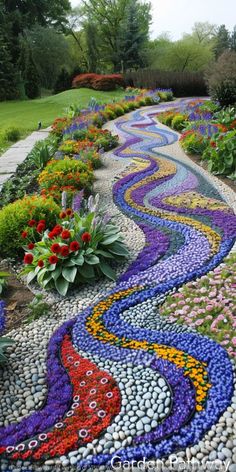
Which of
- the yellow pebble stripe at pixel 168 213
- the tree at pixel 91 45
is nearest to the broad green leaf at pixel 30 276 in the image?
the yellow pebble stripe at pixel 168 213

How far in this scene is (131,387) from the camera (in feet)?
7.95

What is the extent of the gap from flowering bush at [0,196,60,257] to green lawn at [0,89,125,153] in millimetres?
5619

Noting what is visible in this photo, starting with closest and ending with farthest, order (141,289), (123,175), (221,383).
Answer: (221,383)
(141,289)
(123,175)

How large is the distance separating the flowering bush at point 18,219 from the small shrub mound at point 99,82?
18.4 m

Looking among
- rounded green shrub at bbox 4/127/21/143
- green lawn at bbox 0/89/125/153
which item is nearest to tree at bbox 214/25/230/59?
green lawn at bbox 0/89/125/153

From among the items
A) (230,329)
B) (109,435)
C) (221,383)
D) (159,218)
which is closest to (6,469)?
(109,435)

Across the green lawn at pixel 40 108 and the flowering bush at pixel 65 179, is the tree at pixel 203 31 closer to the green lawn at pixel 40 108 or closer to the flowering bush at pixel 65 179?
the green lawn at pixel 40 108

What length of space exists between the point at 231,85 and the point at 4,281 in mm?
10318

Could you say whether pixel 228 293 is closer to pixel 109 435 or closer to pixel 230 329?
pixel 230 329

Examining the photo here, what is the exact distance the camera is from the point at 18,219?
4.27 meters

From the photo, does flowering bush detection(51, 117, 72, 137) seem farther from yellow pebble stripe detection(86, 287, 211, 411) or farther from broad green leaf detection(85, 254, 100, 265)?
yellow pebble stripe detection(86, 287, 211, 411)

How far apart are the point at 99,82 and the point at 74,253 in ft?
63.6

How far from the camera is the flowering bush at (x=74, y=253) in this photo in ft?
11.3

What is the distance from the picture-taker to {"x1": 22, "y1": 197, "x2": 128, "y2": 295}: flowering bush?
3.45 m
